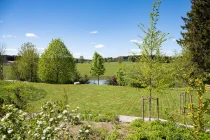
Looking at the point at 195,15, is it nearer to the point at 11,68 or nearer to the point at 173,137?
the point at 173,137

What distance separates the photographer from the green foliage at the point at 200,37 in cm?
2578

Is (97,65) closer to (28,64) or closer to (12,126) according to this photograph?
(28,64)

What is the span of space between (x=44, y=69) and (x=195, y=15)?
25.3m

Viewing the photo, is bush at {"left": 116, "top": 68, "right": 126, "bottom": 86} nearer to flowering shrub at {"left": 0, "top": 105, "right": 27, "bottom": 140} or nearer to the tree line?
the tree line

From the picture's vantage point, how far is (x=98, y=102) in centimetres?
1955

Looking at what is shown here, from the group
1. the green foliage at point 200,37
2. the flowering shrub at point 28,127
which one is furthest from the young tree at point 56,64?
the flowering shrub at point 28,127

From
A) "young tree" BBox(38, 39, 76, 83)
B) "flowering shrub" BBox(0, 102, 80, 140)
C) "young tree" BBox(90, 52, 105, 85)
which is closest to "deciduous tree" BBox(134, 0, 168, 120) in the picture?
"flowering shrub" BBox(0, 102, 80, 140)

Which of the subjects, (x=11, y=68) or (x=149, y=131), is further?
(x=11, y=68)

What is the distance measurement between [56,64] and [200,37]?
2314 cm

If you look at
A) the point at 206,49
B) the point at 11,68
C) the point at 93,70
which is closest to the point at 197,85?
the point at 206,49

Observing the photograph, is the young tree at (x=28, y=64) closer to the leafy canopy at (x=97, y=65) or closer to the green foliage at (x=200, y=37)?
the leafy canopy at (x=97, y=65)

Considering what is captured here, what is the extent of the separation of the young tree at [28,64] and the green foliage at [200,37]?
95.9 feet

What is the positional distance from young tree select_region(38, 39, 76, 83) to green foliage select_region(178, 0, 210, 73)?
2009 cm

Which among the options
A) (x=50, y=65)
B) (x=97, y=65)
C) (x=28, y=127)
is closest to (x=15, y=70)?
(x=50, y=65)
